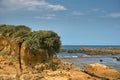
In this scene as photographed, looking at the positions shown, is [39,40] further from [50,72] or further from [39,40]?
[50,72]

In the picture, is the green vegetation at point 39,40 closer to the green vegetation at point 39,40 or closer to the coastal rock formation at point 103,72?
the green vegetation at point 39,40

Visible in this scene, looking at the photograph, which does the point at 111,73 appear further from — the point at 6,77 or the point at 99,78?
the point at 6,77

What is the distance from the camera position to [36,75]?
23.9 metres

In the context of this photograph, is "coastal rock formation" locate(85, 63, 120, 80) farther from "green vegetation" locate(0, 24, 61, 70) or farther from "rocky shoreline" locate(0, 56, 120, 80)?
"green vegetation" locate(0, 24, 61, 70)

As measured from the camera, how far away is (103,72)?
29.8 meters

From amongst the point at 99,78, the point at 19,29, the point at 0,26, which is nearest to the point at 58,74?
the point at 99,78

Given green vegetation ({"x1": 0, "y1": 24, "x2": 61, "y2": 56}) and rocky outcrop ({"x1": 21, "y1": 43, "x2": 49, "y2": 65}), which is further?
rocky outcrop ({"x1": 21, "y1": 43, "x2": 49, "y2": 65})

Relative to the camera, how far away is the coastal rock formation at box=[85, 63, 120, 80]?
2903 cm

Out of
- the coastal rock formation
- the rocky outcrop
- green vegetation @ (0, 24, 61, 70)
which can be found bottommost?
the coastal rock formation

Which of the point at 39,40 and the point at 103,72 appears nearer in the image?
the point at 39,40

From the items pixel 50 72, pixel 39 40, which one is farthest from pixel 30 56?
pixel 50 72

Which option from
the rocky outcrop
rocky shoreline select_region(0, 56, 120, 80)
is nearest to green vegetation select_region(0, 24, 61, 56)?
the rocky outcrop

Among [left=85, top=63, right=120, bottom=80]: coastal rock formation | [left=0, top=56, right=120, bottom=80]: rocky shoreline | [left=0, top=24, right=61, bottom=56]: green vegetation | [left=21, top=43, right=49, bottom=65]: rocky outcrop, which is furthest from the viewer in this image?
[left=85, top=63, right=120, bottom=80]: coastal rock formation

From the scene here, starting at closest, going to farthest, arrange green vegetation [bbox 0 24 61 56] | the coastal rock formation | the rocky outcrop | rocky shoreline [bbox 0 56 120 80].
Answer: rocky shoreline [bbox 0 56 120 80] → green vegetation [bbox 0 24 61 56] → the rocky outcrop → the coastal rock formation
